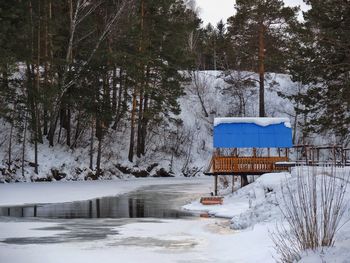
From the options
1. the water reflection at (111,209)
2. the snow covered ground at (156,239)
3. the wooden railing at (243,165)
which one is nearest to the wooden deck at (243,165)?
the wooden railing at (243,165)

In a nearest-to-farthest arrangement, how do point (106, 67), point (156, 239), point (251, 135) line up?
point (156, 239) → point (251, 135) → point (106, 67)

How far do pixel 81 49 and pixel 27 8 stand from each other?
7041 millimetres

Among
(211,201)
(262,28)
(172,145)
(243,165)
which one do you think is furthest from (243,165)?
(172,145)

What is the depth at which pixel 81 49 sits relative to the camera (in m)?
41.0

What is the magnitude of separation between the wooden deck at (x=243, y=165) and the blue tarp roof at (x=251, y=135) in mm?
1813

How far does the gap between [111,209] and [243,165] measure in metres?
8.35

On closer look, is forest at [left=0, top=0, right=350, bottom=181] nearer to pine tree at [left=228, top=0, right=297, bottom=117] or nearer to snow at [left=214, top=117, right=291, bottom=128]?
pine tree at [left=228, top=0, right=297, bottom=117]

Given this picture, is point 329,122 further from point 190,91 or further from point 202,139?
point 190,91

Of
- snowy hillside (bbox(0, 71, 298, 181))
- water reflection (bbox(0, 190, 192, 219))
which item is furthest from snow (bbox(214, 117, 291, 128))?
snowy hillside (bbox(0, 71, 298, 181))

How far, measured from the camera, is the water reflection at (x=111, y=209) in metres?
18.7

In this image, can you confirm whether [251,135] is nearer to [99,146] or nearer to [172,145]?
[99,146]

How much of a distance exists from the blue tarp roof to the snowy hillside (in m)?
13.8

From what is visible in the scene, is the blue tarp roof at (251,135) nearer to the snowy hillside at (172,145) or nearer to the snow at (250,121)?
the snow at (250,121)

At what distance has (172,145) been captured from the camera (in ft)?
157
